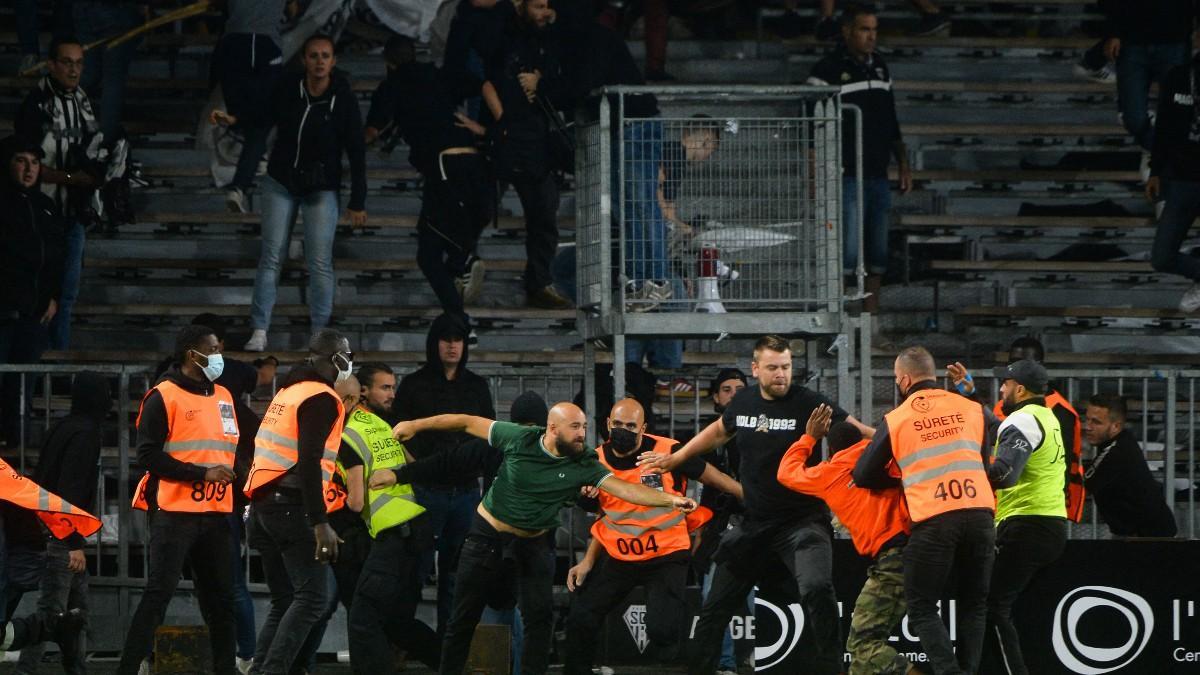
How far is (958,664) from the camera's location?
10.8 meters

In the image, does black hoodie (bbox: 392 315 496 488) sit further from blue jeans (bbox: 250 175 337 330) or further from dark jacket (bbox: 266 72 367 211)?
dark jacket (bbox: 266 72 367 211)

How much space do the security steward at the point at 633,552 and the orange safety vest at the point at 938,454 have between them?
147cm

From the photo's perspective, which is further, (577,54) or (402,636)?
(577,54)

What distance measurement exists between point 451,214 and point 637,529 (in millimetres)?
3262

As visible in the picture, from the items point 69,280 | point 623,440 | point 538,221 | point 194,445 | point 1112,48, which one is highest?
point 1112,48

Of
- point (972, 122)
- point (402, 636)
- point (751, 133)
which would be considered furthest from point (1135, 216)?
point (402, 636)

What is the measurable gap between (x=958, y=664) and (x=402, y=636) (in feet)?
10.6

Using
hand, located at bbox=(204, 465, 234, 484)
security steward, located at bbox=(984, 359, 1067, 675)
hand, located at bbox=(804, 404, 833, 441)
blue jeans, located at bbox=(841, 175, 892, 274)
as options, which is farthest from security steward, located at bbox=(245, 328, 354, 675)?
blue jeans, located at bbox=(841, 175, 892, 274)

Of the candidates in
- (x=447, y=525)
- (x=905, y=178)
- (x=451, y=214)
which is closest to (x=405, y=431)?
(x=447, y=525)

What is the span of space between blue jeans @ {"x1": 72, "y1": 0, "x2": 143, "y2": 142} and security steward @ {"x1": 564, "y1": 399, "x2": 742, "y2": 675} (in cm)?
608

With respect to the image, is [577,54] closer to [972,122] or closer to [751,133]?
[751,133]

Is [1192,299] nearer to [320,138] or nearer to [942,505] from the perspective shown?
[942,505]

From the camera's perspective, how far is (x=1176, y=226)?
15039 millimetres

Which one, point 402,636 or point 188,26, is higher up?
point 188,26
